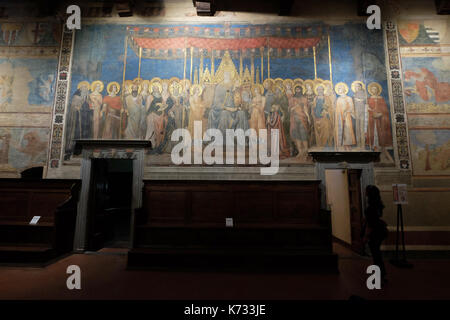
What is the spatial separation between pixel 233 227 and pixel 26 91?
271 inches

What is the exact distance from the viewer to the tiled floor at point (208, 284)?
11.3 ft

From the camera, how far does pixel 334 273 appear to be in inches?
174

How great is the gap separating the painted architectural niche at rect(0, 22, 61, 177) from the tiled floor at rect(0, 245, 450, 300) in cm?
316

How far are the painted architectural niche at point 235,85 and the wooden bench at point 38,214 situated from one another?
0.99 metres

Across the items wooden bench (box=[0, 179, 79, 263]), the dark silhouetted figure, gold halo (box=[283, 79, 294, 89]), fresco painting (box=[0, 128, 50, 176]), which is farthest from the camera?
gold halo (box=[283, 79, 294, 89])

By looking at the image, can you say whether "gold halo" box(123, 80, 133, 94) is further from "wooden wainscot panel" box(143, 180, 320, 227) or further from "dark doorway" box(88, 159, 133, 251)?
"wooden wainscot panel" box(143, 180, 320, 227)

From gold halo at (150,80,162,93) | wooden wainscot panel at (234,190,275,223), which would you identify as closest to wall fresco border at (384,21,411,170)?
wooden wainscot panel at (234,190,275,223)

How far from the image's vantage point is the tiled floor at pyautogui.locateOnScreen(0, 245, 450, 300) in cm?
343

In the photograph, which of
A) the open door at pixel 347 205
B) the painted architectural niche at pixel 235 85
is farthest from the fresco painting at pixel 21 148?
the open door at pixel 347 205

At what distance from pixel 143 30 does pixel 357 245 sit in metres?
8.34

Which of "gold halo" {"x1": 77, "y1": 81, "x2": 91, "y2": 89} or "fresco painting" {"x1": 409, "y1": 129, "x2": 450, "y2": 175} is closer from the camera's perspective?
"fresco painting" {"x1": 409, "y1": 129, "x2": 450, "y2": 175}

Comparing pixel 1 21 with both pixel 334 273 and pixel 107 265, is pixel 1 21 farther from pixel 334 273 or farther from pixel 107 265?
pixel 334 273

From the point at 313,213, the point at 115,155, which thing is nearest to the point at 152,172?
the point at 115,155

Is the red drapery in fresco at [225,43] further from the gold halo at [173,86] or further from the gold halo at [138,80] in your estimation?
the gold halo at [173,86]
